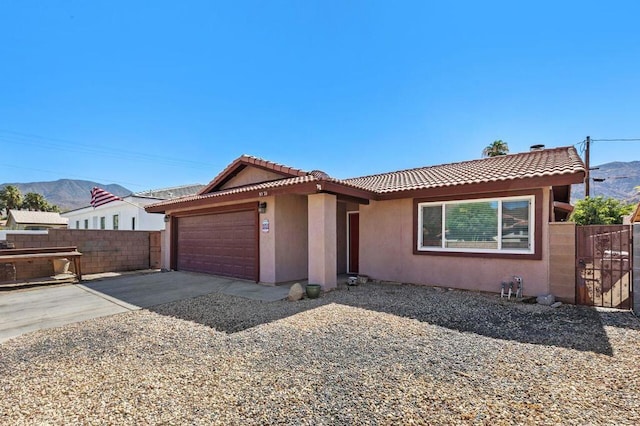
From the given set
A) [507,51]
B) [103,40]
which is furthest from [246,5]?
[507,51]

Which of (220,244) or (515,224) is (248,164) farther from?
(515,224)

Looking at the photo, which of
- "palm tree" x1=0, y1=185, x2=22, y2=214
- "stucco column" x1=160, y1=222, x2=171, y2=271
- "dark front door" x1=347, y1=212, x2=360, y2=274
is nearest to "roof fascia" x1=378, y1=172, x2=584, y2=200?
"dark front door" x1=347, y1=212, x2=360, y2=274

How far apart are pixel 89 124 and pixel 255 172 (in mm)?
19900

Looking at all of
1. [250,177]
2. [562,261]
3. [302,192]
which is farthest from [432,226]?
[250,177]

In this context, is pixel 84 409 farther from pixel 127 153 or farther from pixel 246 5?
pixel 127 153

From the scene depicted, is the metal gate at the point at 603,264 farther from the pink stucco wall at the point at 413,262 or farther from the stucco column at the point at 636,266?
the pink stucco wall at the point at 413,262

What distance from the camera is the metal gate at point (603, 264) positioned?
698cm

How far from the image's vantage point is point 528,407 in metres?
3.09

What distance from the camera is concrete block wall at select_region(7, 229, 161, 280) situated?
1229cm

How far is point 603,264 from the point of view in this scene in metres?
7.13

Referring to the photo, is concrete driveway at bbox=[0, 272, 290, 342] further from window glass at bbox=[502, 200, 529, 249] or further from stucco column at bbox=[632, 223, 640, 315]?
stucco column at bbox=[632, 223, 640, 315]

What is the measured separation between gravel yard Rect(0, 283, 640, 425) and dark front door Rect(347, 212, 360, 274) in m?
5.49

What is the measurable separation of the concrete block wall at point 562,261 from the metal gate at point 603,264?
108 millimetres

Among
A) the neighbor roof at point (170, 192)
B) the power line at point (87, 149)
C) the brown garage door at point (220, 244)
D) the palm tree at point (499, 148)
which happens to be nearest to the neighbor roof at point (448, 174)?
the brown garage door at point (220, 244)
